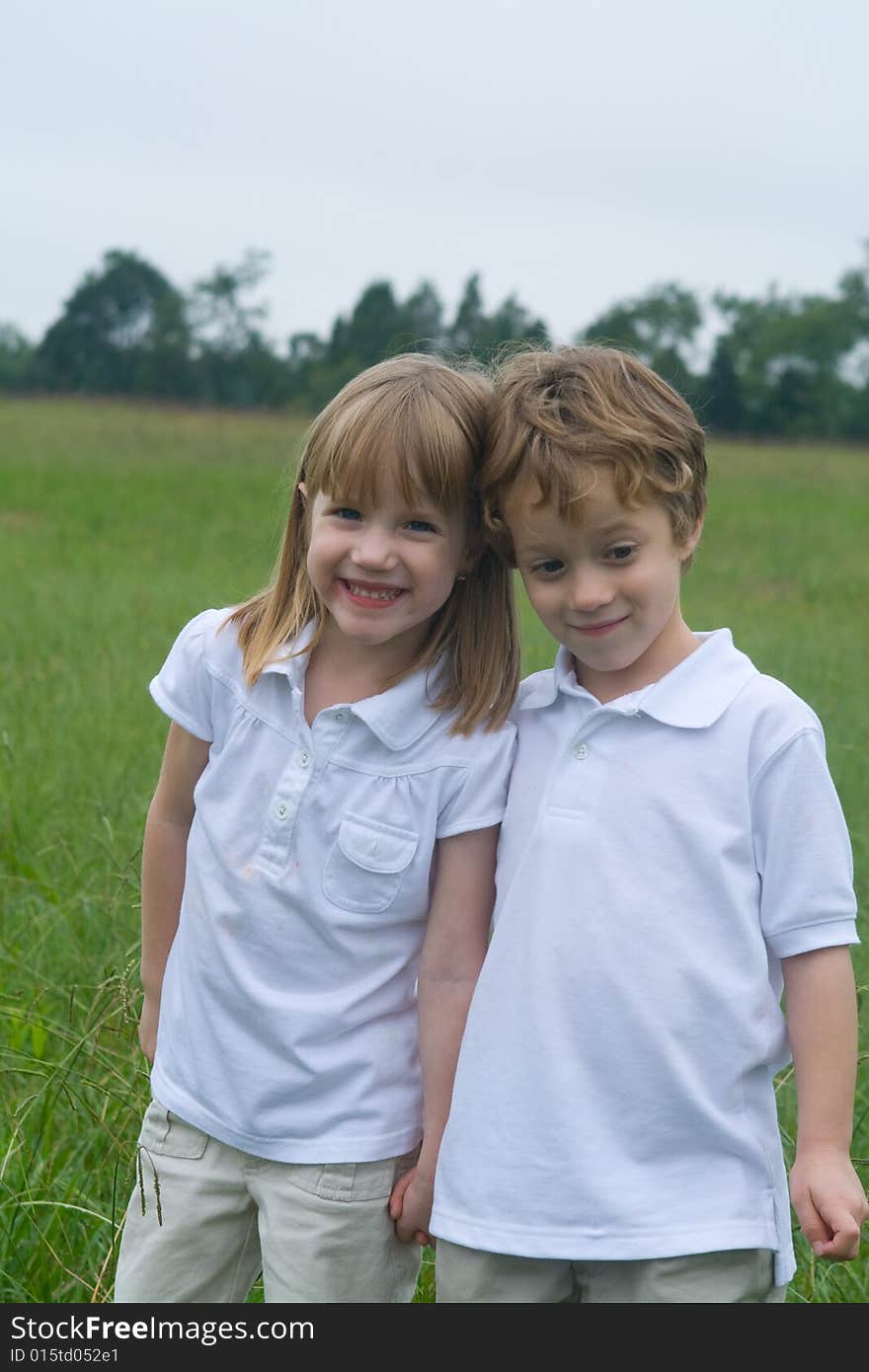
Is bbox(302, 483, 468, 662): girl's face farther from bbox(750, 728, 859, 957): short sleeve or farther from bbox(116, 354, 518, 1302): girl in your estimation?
bbox(750, 728, 859, 957): short sleeve

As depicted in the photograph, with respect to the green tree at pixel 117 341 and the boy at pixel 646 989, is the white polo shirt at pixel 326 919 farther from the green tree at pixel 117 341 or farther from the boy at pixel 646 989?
the green tree at pixel 117 341

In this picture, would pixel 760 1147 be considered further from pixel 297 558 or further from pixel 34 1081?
pixel 34 1081

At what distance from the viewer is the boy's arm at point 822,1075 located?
5.18 feet

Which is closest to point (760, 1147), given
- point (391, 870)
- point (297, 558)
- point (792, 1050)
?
point (792, 1050)

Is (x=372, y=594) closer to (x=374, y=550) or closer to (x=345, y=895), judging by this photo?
(x=374, y=550)

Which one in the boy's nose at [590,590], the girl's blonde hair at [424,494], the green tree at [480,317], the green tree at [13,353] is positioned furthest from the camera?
the green tree at [13,353]

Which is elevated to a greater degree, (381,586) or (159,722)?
(381,586)

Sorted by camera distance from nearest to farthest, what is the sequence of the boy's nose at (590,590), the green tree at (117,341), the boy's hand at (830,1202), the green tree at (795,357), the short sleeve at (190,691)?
1. the boy's hand at (830,1202)
2. the boy's nose at (590,590)
3. the short sleeve at (190,691)
4. the green tree at (117,341)
5. the green tree at (795,357)

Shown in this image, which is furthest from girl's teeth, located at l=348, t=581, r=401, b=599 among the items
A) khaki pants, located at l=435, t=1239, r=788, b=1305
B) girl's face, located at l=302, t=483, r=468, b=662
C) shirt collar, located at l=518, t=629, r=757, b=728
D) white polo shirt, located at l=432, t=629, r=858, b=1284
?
khaki pants, located at l=435, t=1239, r=788, b=1305

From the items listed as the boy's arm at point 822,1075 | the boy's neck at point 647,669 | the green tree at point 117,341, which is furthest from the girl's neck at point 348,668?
the green tree at point 117,341

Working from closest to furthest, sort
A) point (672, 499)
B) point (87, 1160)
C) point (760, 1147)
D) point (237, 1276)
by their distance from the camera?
point (760, 1147)
point (672, 499)
point (237, 1276)
point (87, 1160)

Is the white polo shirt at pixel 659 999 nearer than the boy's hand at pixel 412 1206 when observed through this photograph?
Yes

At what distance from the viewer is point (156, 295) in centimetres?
4519
